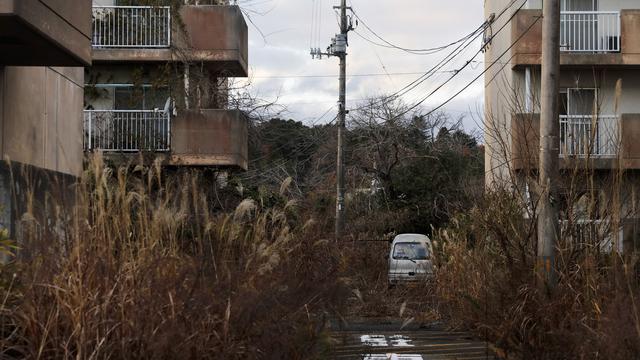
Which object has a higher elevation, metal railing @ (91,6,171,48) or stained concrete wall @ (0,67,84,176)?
metal railing @ (91,6,171,48)

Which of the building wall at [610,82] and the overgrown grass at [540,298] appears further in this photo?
the building wall at [610,82]

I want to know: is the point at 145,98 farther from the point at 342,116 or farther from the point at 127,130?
the point at 342,116

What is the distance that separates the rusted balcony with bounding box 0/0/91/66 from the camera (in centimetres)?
891

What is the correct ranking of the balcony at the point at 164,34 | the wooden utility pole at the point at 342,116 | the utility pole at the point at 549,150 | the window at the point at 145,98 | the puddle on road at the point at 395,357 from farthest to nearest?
the wooden utility pole at the point at 342,116 < the window at the point at 145,98 < the balcony at the point at 164,34 < the utility pole at the point at 549,150 < the puddle on road at the point at 395,357

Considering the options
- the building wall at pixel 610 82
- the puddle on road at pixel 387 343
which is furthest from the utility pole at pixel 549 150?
the building wall at pixel 610 82

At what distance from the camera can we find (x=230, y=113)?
2336 centimetres

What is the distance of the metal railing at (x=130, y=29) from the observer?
2358 centimetres

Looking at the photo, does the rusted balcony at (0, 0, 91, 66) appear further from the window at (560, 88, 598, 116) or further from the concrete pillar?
the window at (560, 88, 598, 116)

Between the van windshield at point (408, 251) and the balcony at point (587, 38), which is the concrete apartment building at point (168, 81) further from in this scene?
the balcony at point (587, 38)

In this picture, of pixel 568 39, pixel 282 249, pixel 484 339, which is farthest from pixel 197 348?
pixel 568 39

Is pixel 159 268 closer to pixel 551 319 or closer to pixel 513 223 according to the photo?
pixel 551 319

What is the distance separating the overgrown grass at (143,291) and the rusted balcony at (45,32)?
2.21 metres

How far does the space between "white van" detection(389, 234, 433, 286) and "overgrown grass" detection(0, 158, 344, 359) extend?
32.5 ft

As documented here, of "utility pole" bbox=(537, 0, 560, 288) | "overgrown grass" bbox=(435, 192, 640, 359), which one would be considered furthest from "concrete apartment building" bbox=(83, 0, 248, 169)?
"utility pole" bbox=(537, 0, 560, 288)
